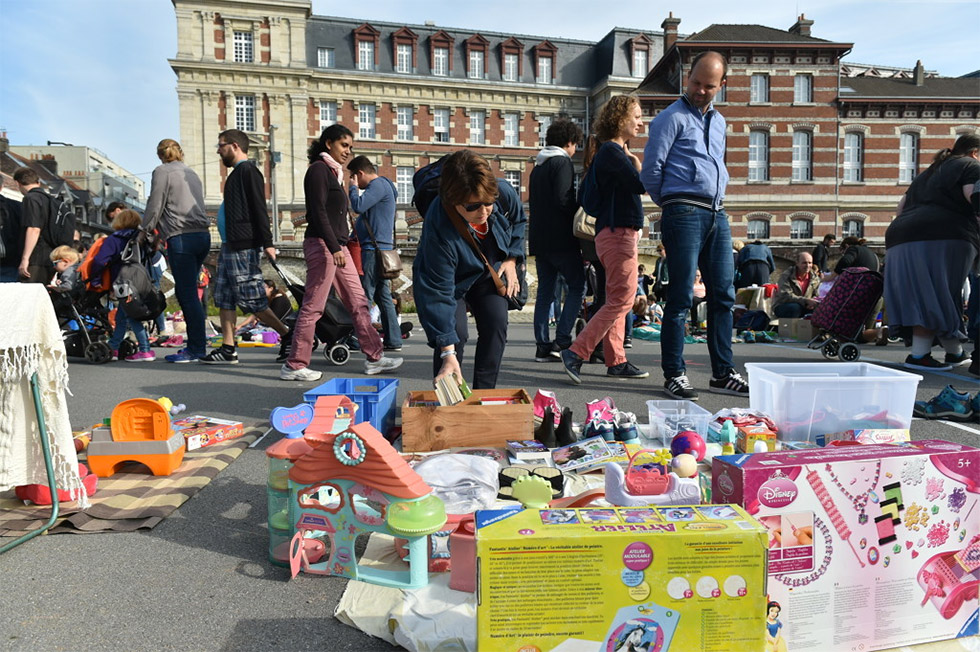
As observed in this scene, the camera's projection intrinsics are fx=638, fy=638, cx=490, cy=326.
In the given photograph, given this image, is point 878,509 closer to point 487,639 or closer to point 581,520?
point 581,520

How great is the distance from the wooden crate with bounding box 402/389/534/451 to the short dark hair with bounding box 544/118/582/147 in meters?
3.05

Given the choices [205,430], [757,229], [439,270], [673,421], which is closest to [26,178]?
[205,430]

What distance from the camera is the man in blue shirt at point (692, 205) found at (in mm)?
4082

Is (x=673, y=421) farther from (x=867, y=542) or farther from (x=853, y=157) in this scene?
(x=853, y=157)

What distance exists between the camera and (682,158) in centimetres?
410

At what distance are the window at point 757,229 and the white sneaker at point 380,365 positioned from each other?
30.4 m

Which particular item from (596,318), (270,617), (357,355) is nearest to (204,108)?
(357,355)

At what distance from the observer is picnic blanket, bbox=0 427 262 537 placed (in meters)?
2.17

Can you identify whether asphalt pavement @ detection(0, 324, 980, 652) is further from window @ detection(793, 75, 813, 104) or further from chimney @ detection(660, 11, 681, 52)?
chimney @ detection(660, 11, 681, 52)

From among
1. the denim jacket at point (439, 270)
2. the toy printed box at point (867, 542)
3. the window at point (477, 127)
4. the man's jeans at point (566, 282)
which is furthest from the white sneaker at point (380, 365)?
the window at point (477, 127)

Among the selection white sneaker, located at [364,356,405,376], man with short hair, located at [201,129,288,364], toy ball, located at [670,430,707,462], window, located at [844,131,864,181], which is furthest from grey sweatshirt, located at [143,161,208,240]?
window, located at [844,131,864,181]

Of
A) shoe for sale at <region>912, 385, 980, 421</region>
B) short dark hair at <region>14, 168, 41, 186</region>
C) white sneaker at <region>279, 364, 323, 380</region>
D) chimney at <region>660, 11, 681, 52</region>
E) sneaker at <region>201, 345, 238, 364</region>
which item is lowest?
shoe for sale at <region>912, 385, 980, 421</region>

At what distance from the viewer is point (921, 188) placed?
5148 millimetres

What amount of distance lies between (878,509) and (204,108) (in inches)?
1509
